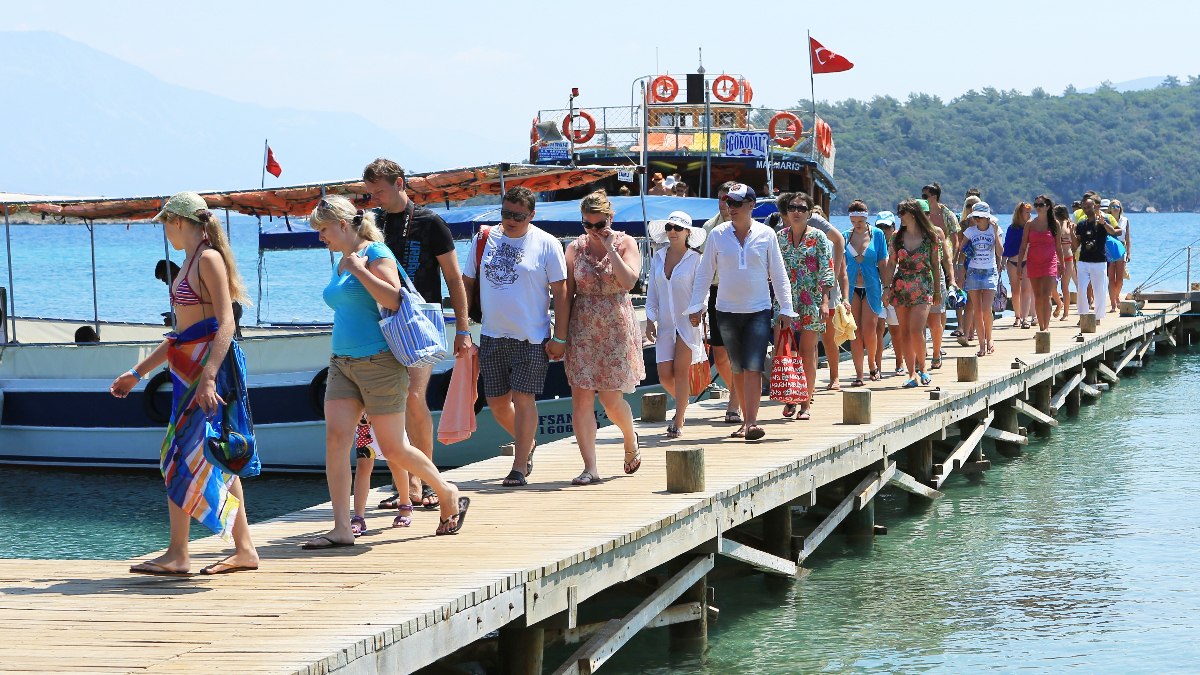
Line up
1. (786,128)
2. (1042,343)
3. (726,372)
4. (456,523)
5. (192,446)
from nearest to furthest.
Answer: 1. (192,446)
2. (456,523)
3. (726,372)
4. (1042,343)
5. (786,128)

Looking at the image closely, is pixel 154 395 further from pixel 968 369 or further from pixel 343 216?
pixel 343 216

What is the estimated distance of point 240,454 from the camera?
6.96m

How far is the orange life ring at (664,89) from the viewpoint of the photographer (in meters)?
25.0

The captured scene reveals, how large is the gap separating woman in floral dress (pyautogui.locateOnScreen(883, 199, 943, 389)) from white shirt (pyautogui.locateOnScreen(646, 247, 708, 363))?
3.44 m

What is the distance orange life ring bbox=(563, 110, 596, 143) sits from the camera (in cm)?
2366

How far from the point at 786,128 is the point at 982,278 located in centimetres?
810

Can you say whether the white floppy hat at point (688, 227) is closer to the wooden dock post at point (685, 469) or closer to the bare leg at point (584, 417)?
the bare leg at point (584, 417)

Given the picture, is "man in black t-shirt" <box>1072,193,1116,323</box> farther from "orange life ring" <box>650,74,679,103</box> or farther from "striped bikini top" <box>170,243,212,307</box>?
"striped bikini top" <box>170,243,212,307</box>

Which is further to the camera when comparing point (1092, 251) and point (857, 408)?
point (1092, 251)

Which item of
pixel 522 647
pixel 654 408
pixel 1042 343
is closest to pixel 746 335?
pixel 654 408

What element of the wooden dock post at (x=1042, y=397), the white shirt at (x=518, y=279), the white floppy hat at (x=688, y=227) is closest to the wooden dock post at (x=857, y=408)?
the white floppy hat at (x=688, y=227)

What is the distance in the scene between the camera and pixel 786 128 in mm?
24984

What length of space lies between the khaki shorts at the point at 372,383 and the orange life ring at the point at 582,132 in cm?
1633

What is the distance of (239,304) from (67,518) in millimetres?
9188
